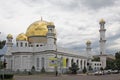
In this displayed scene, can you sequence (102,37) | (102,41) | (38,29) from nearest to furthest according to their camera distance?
(38,29) < (102,37) < (102,41)

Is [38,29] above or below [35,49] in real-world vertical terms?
above

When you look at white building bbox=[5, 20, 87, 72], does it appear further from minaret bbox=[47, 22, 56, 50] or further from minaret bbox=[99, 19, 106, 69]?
minaret bbox=[99, 19, 106, 69]

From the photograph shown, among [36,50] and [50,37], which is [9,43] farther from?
[50,37]

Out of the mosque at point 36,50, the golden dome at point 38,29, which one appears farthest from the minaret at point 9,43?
the golden dome at point 38,29

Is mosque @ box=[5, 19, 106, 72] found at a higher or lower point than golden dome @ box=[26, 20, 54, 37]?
lower

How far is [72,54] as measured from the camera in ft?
286

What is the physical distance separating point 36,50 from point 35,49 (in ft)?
1.50

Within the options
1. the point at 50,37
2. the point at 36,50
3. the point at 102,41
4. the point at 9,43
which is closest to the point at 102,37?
the point at 102,41

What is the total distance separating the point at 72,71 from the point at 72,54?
12.1 m

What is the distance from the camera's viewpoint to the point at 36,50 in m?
79.9

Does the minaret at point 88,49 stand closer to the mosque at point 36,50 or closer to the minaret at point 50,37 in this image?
the mosque at point 36,50

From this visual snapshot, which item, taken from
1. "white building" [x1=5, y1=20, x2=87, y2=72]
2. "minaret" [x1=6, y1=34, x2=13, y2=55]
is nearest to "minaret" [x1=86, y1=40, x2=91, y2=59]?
"white building" [x1=5, y1=20, x2=87, y2=72]

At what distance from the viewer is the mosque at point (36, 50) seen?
76062mm

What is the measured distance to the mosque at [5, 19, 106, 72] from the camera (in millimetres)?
76062
